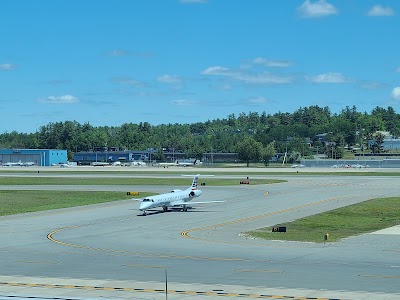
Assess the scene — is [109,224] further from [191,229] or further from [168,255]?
[168,255]

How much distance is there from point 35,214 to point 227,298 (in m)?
53.7

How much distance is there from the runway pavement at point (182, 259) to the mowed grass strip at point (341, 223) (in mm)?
2463

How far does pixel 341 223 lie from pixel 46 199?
1971 inches

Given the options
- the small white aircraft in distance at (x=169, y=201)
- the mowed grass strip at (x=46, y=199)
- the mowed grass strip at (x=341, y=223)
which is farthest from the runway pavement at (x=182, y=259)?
the mowed grass strip at (x=46, y=199)

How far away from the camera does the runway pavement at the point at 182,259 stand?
4106cm

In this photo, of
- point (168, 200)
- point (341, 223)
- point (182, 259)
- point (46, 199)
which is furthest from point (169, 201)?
point (182, 259)

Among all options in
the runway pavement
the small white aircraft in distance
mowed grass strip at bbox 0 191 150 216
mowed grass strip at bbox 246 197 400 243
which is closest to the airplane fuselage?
the small white aircraft in distance

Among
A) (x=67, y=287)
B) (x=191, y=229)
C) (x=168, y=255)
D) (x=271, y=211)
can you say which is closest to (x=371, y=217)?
(x=271, y=211)

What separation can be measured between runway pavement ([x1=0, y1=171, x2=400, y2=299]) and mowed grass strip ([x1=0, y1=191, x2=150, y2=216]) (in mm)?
7678

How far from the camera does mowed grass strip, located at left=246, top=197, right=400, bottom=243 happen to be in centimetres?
6644

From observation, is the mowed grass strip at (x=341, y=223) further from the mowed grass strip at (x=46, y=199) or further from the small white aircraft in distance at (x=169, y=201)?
the mowed grass strip at (x=46, y=199)

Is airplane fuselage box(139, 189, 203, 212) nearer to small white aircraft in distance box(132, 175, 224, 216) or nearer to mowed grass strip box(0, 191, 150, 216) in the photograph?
small white aircraft in distance box(132, 175, 224, 216)

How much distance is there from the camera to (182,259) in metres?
53.0

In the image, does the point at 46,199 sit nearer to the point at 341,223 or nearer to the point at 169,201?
the point at 169,201
